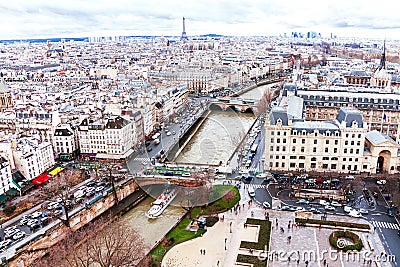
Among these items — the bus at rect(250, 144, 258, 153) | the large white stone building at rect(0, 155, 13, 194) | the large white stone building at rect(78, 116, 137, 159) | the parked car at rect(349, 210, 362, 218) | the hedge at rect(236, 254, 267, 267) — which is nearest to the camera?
the hedge at rect(236, 254, 267, 267)

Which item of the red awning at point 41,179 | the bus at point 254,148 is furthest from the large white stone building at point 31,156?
the bus at point 254,148

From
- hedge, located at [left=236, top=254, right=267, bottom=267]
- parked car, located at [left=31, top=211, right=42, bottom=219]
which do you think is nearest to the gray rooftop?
hedge, located at [left=236, top=254, right=267, bottom=267]

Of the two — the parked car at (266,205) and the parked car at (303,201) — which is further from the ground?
the parked car at (303,201)

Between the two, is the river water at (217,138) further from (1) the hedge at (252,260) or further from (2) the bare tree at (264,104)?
(1) the hedge at (252,260)

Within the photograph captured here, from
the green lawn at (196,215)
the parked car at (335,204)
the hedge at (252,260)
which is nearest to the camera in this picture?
the hedge at (252,260)

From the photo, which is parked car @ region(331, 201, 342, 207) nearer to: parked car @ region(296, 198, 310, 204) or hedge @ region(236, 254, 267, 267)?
parked car @ region(296, 198, 310, 204)

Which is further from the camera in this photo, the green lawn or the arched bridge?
the arched bridge

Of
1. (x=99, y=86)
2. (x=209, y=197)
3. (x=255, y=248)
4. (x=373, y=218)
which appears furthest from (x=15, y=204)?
(x=99, y=86)

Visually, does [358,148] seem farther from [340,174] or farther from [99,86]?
[99,86]
